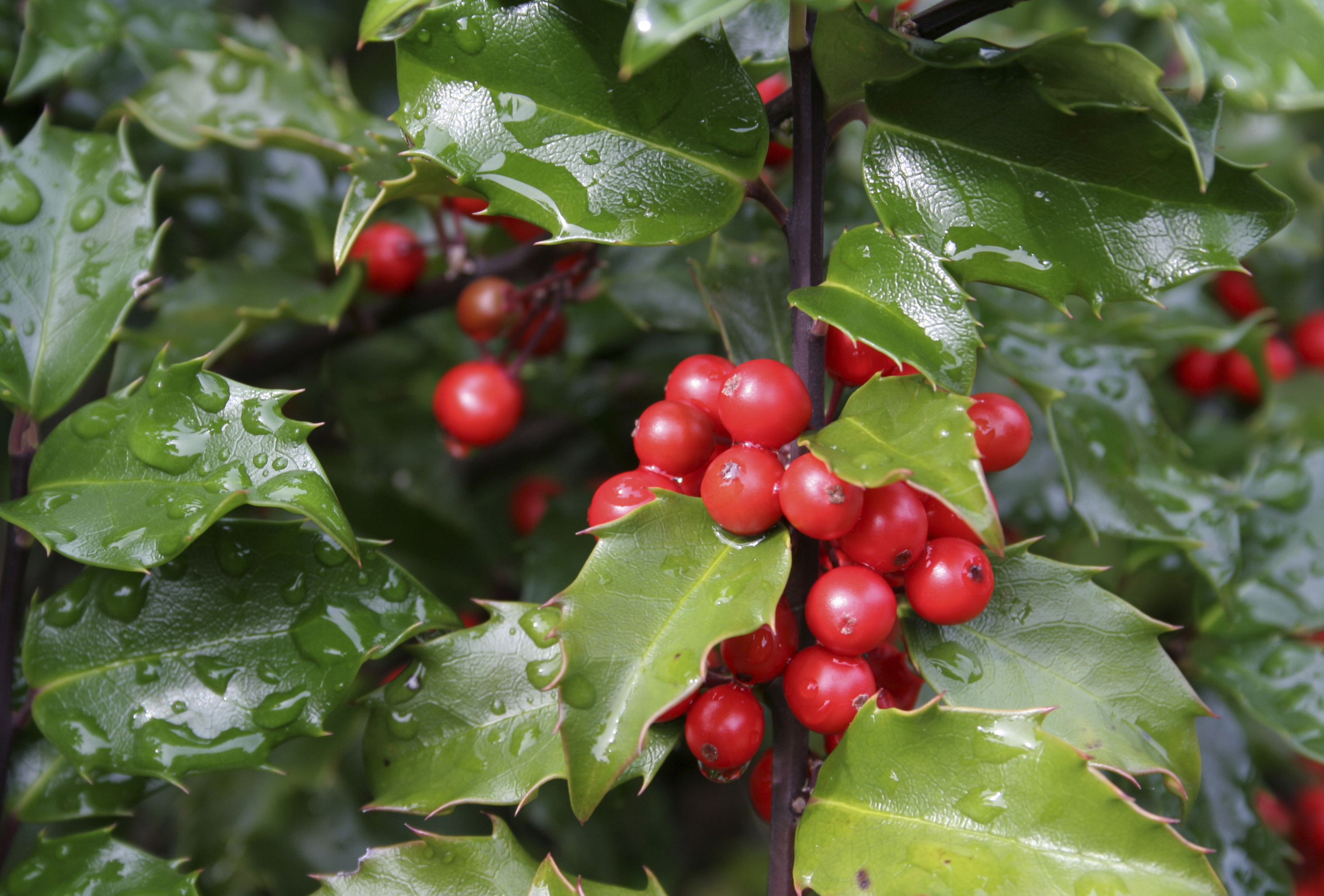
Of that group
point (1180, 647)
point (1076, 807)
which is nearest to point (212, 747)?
point (1076, 807)

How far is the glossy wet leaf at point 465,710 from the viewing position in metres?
0.83

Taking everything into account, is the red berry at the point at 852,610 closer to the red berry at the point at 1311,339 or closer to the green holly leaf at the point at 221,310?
the green holly leaf at the point at 221,310

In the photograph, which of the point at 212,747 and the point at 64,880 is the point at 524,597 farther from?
the point at 64,880

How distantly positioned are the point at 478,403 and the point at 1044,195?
0.74 meters

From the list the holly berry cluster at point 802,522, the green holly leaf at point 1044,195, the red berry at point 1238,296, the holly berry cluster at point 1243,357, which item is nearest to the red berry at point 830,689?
the holly berry cluster at point 802,522

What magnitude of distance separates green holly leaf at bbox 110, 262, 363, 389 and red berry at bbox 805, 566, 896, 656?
71 cm

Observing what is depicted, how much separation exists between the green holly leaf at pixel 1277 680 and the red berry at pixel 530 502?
37.1 inches

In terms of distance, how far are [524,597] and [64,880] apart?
542mm

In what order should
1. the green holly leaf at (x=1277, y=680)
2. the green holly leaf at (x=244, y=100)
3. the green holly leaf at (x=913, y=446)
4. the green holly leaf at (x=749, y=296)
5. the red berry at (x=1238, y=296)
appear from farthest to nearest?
1. the red berry at (x=1238, y=296)
2. the green holly leaf at (x=244, y=100)
3. the green holly leaf at (x=1277, y=680)
4. the green holly leaf at (x=749, y=296)
5. the green holly leaf at (x=913, y=446)

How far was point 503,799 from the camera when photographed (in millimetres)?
791

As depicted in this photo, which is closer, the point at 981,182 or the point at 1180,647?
the point at 981,182

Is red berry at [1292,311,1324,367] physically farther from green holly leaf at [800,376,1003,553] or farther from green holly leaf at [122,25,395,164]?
green holly leaf at [122,25,395,164]

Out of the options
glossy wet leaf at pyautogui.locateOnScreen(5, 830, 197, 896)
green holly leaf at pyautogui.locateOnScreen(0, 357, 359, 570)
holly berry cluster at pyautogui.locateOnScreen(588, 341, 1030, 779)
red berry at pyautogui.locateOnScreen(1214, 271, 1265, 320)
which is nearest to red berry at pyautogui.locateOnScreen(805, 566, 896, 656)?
holly berry cluster at pyautogui.locateOnScreen(588, 341, 1030, 779)

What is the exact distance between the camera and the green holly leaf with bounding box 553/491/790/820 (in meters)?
0.64
